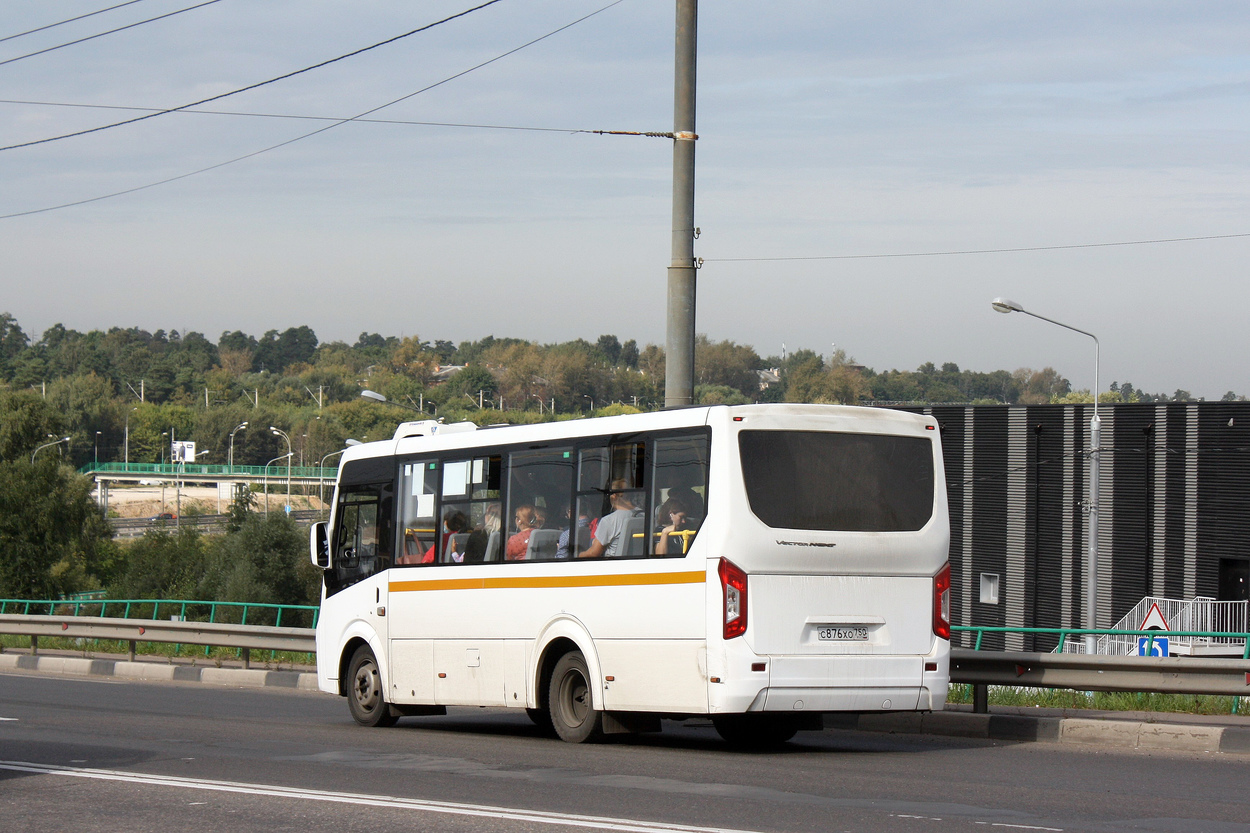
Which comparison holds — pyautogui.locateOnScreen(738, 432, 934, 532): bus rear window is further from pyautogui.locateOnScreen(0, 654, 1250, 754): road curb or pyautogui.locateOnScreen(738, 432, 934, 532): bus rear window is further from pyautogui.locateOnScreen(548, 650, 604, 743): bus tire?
pyautogui.locateOnScreen(548, 650, 604, 743): bus tire

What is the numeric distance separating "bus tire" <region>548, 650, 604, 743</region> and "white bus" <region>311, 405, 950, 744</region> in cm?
2

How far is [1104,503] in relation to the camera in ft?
154

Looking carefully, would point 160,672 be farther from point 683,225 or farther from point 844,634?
point 844,634

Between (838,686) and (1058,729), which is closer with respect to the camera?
(838,686)

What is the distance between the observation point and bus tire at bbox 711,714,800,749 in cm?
1166

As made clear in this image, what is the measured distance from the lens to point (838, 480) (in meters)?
11.0

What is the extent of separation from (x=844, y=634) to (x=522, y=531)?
3.12m

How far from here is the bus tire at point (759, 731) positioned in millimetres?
11656

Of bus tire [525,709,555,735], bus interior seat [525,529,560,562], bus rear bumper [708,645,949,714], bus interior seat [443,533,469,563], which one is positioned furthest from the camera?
bus interior seat [443,533,469,563]

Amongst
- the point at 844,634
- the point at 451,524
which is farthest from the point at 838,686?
the point at 451,524

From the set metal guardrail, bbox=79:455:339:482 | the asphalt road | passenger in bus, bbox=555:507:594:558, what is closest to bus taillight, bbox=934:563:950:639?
the asphalt road

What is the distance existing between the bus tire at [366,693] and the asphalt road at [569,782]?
1.94 ft

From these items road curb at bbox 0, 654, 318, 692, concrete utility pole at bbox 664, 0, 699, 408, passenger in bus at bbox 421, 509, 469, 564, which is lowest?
road curb at bbox 0, 654, 318, 692

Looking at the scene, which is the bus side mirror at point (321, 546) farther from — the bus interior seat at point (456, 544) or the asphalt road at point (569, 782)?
the bus interior seat at point (456, 544)
